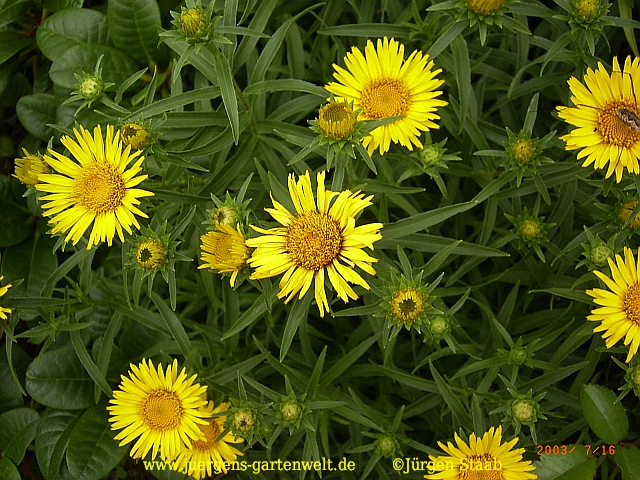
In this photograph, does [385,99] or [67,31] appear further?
[67,31]

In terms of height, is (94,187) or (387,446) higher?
(94,187)

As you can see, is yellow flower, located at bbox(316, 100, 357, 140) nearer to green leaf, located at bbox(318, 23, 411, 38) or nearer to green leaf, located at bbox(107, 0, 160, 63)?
green leaf, located at bbox(318, 23, 411, 38)

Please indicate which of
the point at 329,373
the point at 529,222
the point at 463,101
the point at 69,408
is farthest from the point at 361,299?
the point at 69,408

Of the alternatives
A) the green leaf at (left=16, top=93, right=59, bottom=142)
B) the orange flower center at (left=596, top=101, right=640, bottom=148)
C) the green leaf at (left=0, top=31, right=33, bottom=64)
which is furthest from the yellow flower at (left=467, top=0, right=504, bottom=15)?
the green leaf at (left=0, top=31, right=33, bottom=64)

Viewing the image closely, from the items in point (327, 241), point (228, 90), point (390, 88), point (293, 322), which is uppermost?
point (390, 88)

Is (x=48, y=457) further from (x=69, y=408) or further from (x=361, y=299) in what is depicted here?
(x=361, y=299)

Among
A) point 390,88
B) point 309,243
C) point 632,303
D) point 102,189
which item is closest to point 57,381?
point 102,189

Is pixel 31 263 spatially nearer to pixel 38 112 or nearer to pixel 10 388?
pixel 10 388
